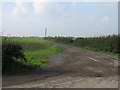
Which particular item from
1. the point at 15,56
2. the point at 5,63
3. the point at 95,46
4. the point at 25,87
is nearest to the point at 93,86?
Result: the point at 25,87

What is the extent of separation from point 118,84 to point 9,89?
4.50m

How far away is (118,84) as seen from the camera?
13.7 metres

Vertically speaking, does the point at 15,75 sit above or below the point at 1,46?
below

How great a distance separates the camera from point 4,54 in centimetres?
1783

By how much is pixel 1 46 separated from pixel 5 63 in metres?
0.94

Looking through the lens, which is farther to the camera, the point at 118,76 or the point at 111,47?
the point at 111,47

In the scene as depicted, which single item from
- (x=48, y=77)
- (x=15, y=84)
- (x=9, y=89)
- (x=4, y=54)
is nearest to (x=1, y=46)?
(x=4, y=54)

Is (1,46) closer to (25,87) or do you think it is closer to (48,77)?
(48,77)

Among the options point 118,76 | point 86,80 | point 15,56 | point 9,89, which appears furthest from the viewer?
point 15,56

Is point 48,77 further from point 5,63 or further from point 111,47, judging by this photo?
point 111,47

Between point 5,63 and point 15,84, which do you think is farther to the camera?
point 5,63

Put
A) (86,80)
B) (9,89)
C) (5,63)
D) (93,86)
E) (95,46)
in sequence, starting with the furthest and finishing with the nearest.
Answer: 1. (95,46)
2. (5,63)
3. (86,80)
4. (93,86)
5. (9,89)

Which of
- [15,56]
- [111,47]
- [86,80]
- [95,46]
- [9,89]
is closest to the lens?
[9,89]

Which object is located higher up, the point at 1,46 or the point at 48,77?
the point at 1,46
